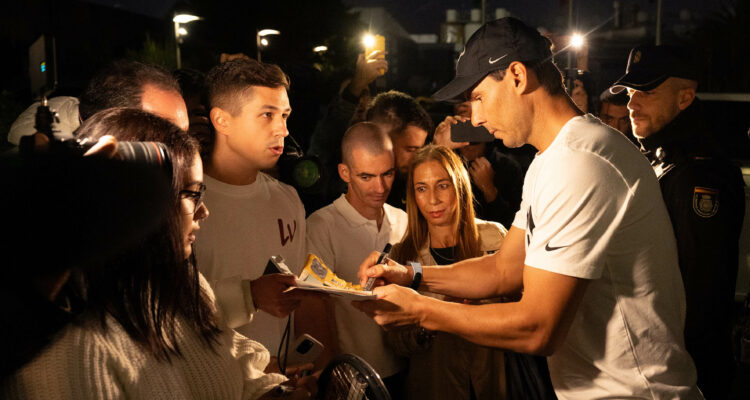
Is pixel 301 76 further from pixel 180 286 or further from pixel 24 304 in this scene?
pixel 24 304

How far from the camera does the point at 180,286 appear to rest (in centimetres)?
186

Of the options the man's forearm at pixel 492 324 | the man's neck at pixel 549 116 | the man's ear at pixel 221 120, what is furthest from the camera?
the man's ear at pixel 221 120

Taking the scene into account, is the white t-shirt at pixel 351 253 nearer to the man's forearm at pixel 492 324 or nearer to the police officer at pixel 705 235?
the man's forearm at pixel 492 324

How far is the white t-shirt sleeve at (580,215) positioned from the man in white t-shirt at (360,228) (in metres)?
1.83

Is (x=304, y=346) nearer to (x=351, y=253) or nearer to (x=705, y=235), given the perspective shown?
(x=351, y=253)

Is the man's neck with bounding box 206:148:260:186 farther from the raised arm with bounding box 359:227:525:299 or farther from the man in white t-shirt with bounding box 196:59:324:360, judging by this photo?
the raised arm with bounding box 359:227:525:299

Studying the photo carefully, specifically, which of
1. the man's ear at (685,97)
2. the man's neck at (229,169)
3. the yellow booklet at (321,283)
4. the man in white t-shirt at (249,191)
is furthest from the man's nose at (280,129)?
the man's ear at (685,97)

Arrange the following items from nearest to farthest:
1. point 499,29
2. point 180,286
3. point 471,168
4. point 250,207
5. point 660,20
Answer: point 180,286
point 499,29
point 250,207
point 471,168
point 660,20

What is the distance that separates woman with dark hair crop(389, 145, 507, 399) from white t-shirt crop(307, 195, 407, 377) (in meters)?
0.15

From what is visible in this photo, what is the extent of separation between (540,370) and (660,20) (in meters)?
17.4

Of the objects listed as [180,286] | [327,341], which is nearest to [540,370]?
[327,341]

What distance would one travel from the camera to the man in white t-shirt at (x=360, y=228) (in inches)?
142

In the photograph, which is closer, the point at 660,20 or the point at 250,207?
the point at 250,207

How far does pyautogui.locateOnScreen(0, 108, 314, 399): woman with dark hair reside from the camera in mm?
1433
